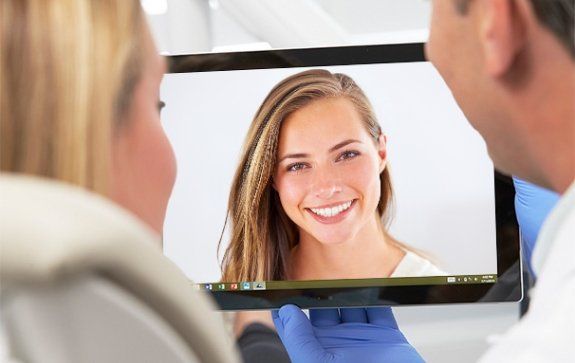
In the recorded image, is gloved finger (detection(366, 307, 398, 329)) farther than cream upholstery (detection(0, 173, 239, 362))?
Yes

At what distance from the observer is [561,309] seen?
1.82ft

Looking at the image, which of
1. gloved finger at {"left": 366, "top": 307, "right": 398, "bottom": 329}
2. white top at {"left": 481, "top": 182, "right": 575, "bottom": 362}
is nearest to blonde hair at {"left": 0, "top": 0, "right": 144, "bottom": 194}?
white top at {"left": 481, "top": 182, "right": 575, "bottom": 362}

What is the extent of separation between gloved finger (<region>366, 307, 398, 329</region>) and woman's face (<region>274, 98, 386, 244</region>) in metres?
0.19

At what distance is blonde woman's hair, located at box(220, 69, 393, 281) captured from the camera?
1354 millimetres

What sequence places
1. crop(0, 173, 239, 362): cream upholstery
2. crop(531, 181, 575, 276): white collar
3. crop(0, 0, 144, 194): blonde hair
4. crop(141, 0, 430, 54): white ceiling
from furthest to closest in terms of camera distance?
1. crop(141, 0, 430, 54): white ceiling
2. crop(531, 181, 575, 276): white collar
3. crop(0, 0, 144, 194): blonde hair
4. crop(0, 173, 239, 362): cream upholstery

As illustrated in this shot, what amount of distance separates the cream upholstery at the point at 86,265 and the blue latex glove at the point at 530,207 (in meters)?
1.16

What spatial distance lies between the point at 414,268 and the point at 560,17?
75cm

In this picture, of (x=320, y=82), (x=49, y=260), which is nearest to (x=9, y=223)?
(x=49, y=260)

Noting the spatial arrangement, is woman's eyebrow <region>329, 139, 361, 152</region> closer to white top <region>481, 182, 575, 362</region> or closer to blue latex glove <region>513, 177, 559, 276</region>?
blue latex glove <region>513, 177, 559, 276</region>

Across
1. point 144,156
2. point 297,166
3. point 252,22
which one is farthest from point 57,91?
point 252,22

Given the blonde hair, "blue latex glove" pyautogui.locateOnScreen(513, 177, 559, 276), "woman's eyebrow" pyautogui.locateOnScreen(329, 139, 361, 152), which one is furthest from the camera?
"blue latex glove" pyautogui.locateOnScreen(513, 177, 559, 276)

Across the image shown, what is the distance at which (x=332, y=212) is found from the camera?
1.36 metres

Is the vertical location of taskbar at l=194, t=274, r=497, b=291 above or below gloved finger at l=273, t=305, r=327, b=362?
above

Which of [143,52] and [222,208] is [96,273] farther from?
[222,208]
